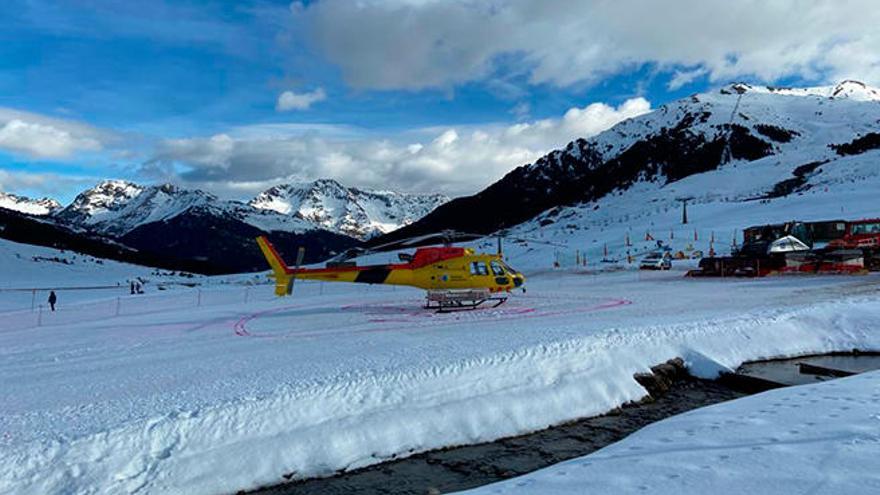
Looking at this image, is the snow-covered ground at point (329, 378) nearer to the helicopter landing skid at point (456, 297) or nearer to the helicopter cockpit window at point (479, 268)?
the helicopter landing skid at point (456, 297)

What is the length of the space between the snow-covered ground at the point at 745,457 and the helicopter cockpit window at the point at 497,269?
1301cm

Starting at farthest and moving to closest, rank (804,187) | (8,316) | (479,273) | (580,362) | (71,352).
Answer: (804,187)
(8,316)
(479,273)
(71,352)
(580,362)

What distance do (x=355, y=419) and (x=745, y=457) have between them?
6020mm

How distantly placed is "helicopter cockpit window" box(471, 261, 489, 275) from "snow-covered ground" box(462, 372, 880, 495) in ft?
42.6

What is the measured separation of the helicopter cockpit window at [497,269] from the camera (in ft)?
74.5

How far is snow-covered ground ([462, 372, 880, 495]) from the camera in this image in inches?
244

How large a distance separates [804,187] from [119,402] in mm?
105237

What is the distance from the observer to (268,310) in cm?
2648

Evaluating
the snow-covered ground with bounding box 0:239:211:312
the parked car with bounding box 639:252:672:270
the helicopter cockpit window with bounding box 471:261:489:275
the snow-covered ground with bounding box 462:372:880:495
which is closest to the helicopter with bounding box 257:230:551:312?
the helicopter cockpit window with bounding box 471:261:489:275

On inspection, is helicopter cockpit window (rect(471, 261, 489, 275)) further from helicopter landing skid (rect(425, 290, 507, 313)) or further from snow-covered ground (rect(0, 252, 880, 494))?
snow-covered ground (rect(0, 252, 880, 494))

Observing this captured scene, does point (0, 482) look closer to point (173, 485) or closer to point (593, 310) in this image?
point (173, 485)

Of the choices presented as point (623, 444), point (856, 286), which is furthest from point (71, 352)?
point (856, 286)

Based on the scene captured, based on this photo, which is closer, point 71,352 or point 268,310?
point 71,352

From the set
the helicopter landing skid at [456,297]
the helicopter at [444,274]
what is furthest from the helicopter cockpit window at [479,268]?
the helicopter landing skid at [456,297]
